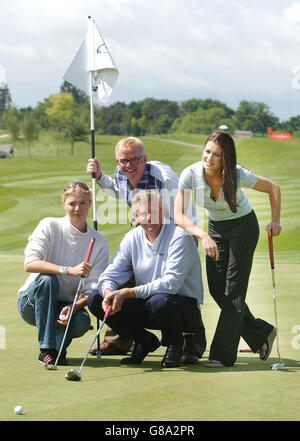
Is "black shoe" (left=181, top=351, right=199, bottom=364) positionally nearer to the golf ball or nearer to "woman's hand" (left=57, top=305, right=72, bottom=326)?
"woman's hand" (left=57, top=305, right=72, bottom=326)

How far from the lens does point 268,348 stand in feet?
18.5

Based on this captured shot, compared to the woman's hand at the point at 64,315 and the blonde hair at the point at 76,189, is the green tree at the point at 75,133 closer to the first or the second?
the blonde hair at the point at 76,189

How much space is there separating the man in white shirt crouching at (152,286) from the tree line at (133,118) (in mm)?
39141

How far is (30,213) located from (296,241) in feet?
31.5

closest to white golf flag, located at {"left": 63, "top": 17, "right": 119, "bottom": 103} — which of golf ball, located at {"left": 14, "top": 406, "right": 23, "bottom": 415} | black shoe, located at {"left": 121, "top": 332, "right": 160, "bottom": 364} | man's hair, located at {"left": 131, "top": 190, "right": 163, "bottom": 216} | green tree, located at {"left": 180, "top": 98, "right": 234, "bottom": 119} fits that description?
man's hair, located at {"left": 131, "top": 190, "right": 163, "bottom": 216}

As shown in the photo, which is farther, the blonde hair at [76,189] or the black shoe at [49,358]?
the blonde hair at [76,189]

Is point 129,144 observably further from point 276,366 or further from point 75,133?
point 75,133

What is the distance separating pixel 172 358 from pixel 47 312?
857 mm

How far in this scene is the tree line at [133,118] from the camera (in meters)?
47.9

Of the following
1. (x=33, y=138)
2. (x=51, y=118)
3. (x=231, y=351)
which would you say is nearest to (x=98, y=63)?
(x=231, y=351)

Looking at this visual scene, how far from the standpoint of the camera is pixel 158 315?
5.34 m

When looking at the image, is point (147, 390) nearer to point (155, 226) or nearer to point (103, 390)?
point (103, 390)

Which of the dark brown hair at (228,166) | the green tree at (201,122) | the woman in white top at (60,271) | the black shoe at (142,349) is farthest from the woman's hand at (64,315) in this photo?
the green tree at (201,122)

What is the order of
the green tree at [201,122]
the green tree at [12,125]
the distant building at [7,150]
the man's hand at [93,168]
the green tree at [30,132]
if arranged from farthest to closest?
the green tree at [201,122] < the green tree at [12,125] < the green tree at [30,132] < the distant building at [7,150] < the man's hand at [93,168]
